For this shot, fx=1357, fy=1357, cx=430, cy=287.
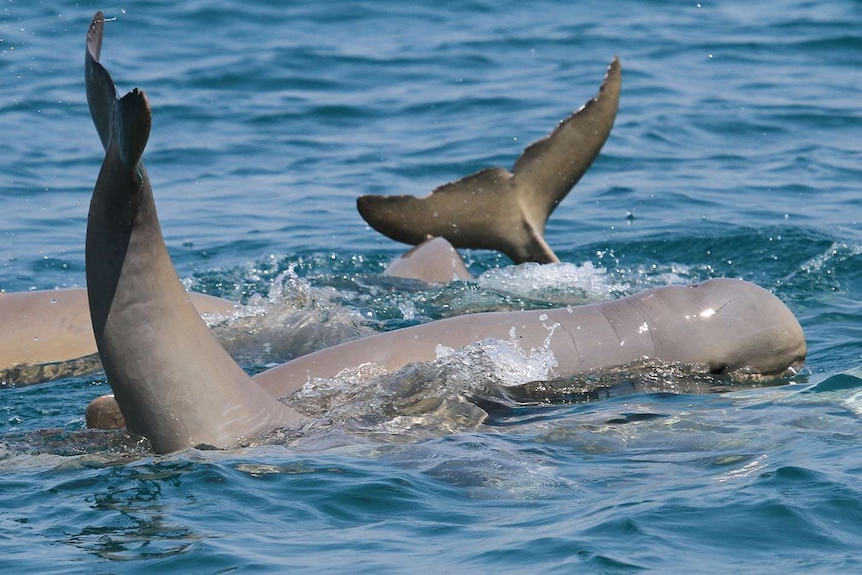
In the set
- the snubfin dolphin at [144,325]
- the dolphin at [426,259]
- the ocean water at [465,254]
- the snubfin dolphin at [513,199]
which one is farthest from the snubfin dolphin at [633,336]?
the snubfin dolphin at [513,199]

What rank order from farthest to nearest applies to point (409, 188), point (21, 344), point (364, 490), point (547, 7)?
point (547, 7) → point (409, 188) → point (21, 344) → point (364, 490)

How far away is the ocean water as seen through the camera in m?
4.69

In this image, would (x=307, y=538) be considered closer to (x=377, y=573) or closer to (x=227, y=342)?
(x=377, y=573)

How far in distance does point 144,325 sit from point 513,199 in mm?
4885

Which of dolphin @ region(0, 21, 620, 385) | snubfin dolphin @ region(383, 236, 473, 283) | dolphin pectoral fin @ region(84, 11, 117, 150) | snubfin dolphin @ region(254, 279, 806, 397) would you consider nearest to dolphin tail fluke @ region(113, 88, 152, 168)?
dolphin pectoral fin @ region(84, 11, 117, 150)

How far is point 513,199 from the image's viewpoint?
955 cm

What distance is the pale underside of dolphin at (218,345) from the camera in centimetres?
484

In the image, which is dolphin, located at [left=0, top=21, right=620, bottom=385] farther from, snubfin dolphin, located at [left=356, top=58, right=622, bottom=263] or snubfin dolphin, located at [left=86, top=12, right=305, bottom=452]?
snubfin dolphin, located at [left=86, top=12, right=305, bottom=452]

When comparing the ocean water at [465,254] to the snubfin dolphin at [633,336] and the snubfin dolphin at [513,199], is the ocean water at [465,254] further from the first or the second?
the snubfin dolphin at [513,199]

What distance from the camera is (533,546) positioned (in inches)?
177

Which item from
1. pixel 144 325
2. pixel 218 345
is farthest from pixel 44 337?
pixel 144 325

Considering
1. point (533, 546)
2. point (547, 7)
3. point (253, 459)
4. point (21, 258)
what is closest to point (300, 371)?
point (253, 459)

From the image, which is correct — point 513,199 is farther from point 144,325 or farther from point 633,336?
point 144,325

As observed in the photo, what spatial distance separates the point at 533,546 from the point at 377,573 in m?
0.54
